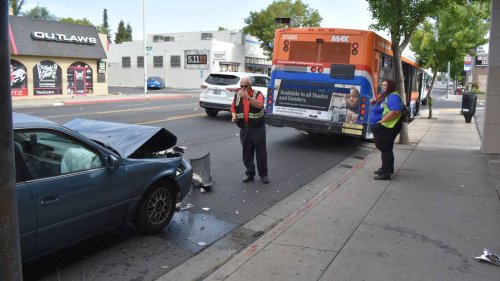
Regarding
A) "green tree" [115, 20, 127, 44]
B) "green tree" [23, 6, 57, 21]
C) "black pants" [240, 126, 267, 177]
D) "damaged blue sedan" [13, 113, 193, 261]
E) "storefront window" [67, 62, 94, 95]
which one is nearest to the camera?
"damaged blue sedan" [13, 113, 193, 261]

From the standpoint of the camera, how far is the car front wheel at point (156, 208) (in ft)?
16.2

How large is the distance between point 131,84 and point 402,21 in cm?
5178

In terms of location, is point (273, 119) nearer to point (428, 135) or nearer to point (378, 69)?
point (378, 69)

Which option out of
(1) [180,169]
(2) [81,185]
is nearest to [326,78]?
(1) [180,169]

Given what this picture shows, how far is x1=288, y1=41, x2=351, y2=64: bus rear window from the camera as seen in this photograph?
10.7 metres

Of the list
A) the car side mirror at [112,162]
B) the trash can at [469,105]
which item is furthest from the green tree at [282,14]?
the car side mirror at [112,162]

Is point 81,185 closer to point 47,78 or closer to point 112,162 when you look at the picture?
point 112,162

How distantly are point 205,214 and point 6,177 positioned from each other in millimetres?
4073

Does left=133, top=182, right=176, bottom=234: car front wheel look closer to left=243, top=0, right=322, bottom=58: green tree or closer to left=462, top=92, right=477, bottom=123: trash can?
left=462, top=92, right=477, bottom=123: trash can

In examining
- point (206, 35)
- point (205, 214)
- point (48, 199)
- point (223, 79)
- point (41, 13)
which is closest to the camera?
point (48, 199)

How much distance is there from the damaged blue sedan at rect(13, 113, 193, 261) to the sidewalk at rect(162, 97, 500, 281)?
0.82 meters

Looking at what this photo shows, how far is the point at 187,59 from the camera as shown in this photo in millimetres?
53906

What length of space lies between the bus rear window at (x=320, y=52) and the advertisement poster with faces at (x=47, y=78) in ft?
76.1

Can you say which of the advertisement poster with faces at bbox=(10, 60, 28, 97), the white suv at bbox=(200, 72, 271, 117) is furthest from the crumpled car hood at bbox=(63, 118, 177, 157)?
the advertisement poster with faces at bbox=(10, 60, 28, 97)
